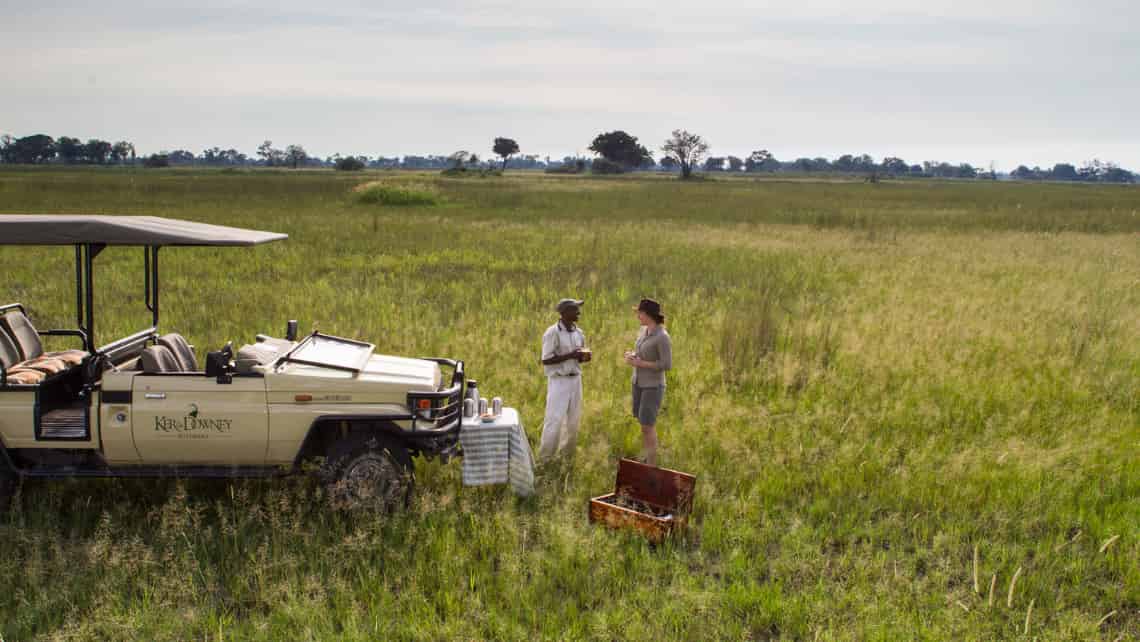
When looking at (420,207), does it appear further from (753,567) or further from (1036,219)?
(753,567)

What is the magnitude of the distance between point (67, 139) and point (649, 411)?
193 metres

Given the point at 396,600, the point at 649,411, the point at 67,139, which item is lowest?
the point at 396,600

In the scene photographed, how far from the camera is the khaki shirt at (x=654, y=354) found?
743cm

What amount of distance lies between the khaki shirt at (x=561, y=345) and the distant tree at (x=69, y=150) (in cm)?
19006

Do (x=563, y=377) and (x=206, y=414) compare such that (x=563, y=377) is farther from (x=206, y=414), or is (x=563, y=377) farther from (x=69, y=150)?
(x=69, y=150)

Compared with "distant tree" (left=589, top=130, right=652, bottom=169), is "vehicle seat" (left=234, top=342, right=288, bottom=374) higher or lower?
lower

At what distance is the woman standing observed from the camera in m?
7.44

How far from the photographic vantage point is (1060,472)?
7883mm

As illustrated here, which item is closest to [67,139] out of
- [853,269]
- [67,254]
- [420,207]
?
[420,207]

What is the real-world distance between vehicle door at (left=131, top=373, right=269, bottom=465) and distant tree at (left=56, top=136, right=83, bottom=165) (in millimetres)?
189919

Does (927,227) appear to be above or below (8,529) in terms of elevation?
above

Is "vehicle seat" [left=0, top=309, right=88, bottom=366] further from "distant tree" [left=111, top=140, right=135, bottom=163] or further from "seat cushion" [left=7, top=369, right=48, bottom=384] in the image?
"distant tree" [left=111, top=140, right=135, bottom=163]

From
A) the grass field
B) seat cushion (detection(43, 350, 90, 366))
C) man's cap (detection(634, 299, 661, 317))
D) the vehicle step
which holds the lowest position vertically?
the grass field

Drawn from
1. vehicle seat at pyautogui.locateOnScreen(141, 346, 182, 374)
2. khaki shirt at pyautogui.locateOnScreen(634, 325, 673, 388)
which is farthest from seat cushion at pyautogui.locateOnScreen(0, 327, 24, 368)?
khaki shirt at pyautogui.locateOnScreen(634, 325, 673, 388)
